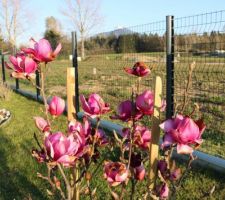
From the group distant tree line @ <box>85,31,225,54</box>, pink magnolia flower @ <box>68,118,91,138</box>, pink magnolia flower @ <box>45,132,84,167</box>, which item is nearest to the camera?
pink magnolia flower @ <box>45,132,84,167</box>

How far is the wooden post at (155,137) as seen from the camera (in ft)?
5.61

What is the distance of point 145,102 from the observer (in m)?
1.71

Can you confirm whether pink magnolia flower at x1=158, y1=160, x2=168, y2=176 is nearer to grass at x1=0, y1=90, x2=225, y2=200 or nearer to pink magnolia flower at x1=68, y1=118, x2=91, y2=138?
pink magnolia flower at x1=68, y1=118, x2=91, y2=138

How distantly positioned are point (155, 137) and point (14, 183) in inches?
133

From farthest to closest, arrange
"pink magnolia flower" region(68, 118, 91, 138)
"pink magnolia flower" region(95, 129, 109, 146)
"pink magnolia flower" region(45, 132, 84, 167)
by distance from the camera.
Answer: "pink magnolia flower" region(95, 129, 109, 146) → "pink magnolia flower" region(68, 118, 91, 138) → "pink magnolia flower" region(45, 132, 84, 167)

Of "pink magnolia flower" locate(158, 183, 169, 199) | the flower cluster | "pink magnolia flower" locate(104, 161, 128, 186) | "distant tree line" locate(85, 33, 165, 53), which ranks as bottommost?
"pink magnolia flower" locate(158, 183, 169, 199)

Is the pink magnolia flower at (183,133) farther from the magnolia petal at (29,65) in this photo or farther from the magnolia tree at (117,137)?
the magnolia petal at (29,65)

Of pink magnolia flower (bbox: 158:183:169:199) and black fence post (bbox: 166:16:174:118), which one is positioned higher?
black fence post (bbox: 166:16:174:118)

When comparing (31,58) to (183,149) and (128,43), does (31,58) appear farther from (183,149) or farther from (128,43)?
(128,43)

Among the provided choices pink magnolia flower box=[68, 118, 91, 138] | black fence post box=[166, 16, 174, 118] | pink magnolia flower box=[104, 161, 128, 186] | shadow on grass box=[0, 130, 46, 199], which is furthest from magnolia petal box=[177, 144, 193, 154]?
black fence post box=[166, 16, 174, 118]

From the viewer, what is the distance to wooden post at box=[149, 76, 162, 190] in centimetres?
171

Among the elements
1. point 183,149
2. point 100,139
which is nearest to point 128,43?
point 100,139

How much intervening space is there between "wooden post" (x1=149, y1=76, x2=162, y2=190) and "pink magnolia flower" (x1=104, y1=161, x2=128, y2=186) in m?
0.20

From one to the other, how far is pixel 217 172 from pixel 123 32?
12.0ft
